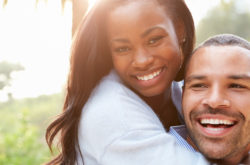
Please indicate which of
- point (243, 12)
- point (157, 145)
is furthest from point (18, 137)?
point (243, 12)

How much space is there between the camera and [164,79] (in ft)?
8.32

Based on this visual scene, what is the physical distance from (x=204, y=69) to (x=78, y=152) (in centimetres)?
87

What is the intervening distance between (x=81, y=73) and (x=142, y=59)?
37 cm

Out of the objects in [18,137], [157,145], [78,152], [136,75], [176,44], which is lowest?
A: [18,137]

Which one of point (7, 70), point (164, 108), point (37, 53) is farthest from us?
point (7, 70)

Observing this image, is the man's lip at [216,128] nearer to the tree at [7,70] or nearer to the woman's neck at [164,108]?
the woman's neck at [164,108]

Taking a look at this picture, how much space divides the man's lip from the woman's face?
0.48 m

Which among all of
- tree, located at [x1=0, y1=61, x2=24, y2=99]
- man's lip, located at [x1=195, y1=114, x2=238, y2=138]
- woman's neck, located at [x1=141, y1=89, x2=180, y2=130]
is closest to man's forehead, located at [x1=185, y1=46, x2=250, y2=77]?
man's lip, located at [x1=195, y1=114, x2=238, y2=138]

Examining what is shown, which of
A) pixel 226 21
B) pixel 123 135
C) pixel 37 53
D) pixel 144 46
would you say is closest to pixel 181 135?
pixel 123 135

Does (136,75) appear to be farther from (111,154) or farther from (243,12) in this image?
(243,12)

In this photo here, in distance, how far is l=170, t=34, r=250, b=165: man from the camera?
2021 millimetres

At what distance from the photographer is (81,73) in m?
2.48

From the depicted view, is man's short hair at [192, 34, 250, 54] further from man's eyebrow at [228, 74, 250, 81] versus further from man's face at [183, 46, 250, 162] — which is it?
man's eyebrow at [228, 74, 250, 81]

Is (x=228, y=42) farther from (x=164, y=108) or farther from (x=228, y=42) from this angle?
(x=164, y=108)
